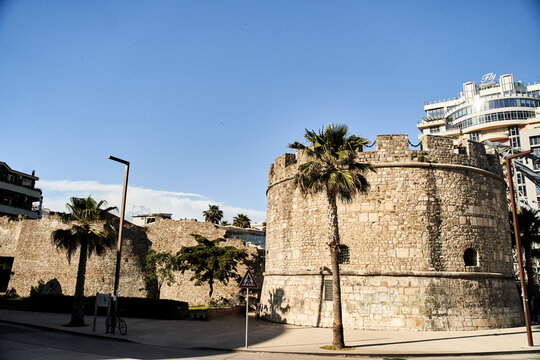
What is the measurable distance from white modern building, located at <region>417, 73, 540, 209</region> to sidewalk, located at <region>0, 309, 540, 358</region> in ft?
209

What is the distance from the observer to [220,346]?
1262cm

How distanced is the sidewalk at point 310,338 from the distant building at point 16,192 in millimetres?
39634

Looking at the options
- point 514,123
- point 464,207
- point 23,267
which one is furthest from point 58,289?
point 514,123

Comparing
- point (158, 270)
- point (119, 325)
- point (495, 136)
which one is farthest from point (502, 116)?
point (119, 325)

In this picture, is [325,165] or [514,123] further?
[514,123]

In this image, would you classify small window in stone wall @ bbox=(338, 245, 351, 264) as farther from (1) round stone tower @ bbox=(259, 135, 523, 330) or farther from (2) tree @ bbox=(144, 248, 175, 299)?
(2) tree @ bbox=(144, 248, 175, 299)

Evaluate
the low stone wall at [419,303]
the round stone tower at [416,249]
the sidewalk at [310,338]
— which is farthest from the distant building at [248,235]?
the low stone wall at [419,303]

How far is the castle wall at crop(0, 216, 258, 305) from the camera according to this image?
30.6 m

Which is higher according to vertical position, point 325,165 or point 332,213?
point 325,165

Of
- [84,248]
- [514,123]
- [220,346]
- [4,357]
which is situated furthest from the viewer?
[514,123]

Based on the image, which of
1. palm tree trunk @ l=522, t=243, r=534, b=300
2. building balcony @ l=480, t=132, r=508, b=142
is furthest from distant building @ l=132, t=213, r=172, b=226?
building balcony @ l=480, t=132, r=508, b=142

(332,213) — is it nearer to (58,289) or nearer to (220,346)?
(220,346)

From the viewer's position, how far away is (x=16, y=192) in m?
52.5

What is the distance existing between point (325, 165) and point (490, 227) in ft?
29.8
